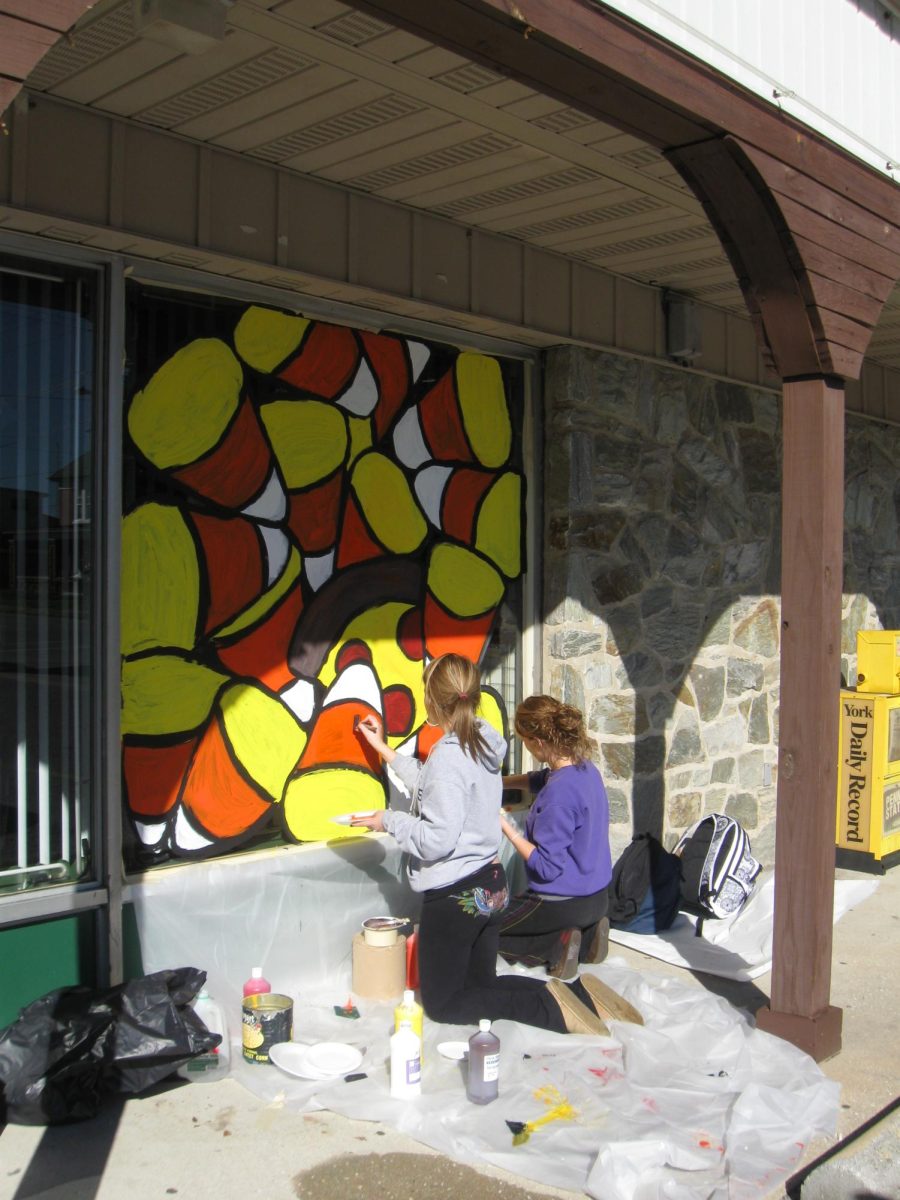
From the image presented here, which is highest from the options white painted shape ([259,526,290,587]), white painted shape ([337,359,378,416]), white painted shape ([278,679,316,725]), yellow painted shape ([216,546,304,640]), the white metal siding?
the white metal siding

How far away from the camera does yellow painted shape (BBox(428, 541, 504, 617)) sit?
5.59m

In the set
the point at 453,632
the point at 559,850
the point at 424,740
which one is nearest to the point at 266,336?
the point at 453,632

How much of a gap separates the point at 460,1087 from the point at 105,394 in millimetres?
2681

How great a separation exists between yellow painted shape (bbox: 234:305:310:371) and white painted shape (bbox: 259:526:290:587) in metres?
0.66

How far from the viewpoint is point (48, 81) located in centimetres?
373

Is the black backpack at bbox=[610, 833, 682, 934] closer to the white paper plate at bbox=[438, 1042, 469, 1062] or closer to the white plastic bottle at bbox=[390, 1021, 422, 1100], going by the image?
the white paper plate at bbox=[438, 1042, 469, 1062]

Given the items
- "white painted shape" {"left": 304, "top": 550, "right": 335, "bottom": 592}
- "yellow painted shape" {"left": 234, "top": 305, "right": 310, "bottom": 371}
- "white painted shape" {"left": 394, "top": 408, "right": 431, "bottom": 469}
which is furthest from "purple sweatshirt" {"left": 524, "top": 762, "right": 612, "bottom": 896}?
"yellow painted shape" {"left": 234, "top": 305, "right": 310, "bottom": 371}

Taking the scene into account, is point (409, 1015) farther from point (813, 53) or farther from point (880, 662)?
point (880, 662)

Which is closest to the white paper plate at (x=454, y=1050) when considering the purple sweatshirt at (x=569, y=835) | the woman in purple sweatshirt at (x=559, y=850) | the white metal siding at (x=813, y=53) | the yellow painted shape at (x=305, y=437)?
the woman in purple sweatshirt at (x=559, y=850)

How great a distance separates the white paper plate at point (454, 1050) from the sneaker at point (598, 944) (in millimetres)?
1069

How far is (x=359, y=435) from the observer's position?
206 inches

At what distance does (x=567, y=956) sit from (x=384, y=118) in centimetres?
319

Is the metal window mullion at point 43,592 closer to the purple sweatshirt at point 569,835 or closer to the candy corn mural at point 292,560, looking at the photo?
the candy corn mural at point 292,560

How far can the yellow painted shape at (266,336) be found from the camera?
4.80 m
